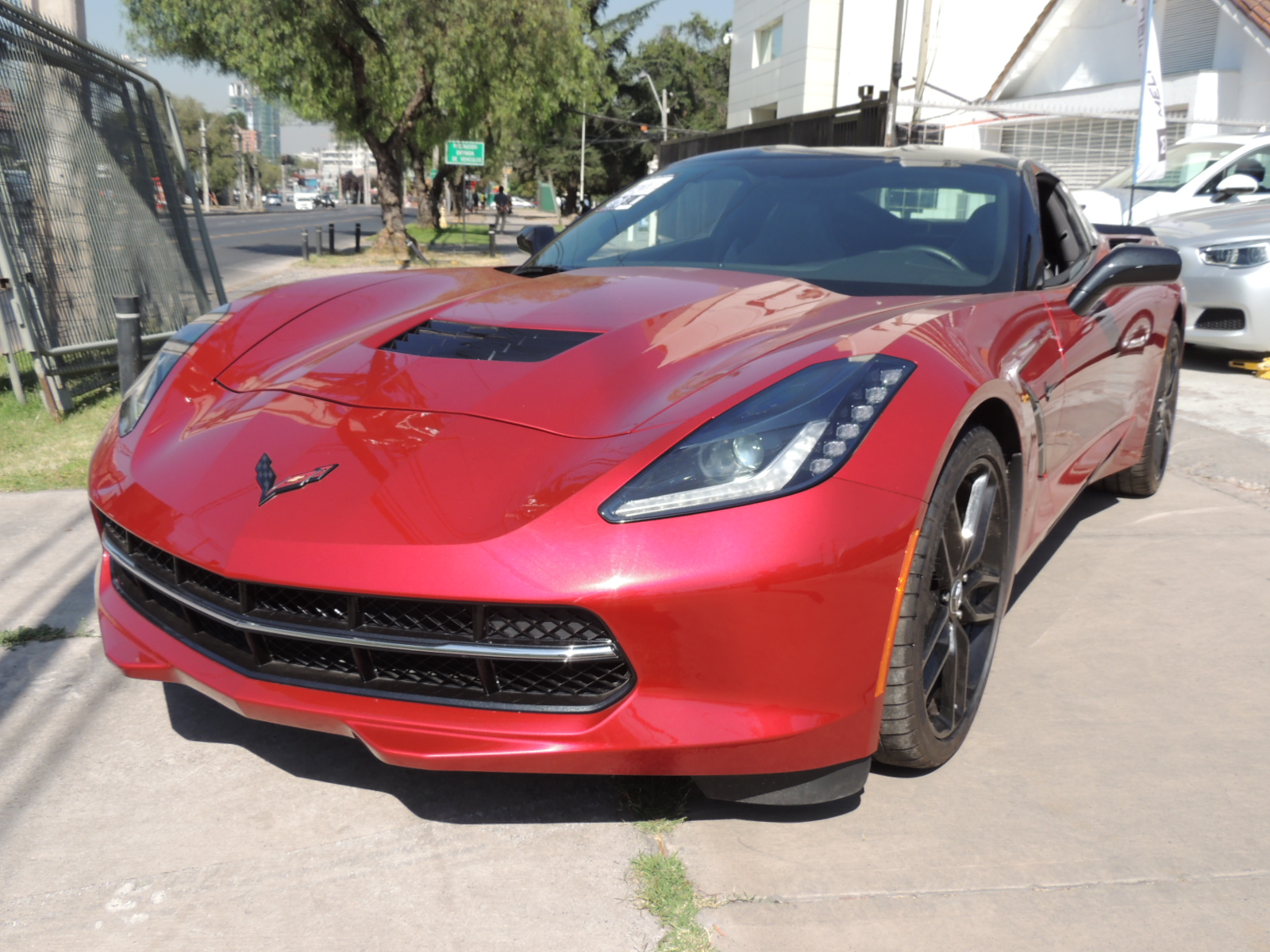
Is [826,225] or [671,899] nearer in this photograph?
[671,899]

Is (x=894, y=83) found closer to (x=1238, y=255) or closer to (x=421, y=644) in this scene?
(x=1238, y=255)

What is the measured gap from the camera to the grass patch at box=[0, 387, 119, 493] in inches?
180

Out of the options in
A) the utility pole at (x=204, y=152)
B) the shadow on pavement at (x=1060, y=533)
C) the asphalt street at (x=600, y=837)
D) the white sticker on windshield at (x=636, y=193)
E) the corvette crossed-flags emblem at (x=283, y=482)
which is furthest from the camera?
the utility pole at (x=204, y=152)

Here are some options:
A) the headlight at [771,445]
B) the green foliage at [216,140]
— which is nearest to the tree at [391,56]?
the headlight at [771,445]

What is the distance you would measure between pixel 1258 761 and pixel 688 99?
222ft

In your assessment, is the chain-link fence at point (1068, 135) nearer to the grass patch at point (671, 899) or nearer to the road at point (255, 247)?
the road at point (255, 247)

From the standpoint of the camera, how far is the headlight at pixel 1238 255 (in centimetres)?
766

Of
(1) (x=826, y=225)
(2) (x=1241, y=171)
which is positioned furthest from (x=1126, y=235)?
(2) (x=1241, y=171)

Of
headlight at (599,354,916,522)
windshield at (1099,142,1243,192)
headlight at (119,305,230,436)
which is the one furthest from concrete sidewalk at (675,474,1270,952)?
windshield at (1099,142,1243,192)

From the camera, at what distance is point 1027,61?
22.7 m

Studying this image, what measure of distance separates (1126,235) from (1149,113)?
5.59 meters

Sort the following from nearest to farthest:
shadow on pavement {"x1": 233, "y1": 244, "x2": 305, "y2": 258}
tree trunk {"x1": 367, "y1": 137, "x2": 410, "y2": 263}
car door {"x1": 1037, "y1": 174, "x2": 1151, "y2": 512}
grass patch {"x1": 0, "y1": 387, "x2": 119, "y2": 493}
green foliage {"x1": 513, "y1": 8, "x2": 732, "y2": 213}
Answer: car door {"x1": 1037, "y1": 174, "x2": 1151, "y2": 512} < grass patch {"x1": 0, "y1": 387, "x2": 119, "y2": 493} < tree trunk {"x1": 367, "y1": 137, "x2": 410, "y2": 263} < shadow on pavement {"x1": 233, "y1": 244, "x2": 305, "y2": 258} < green foliage {"x1": 513, "y1": 8, "x2": 732, "y2": 213}

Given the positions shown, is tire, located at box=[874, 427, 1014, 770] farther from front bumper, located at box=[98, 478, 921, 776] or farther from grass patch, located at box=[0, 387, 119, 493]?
grass patch, located at box=[0, 387, 119, 493]

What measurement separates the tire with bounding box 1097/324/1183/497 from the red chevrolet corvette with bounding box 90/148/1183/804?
183cm
